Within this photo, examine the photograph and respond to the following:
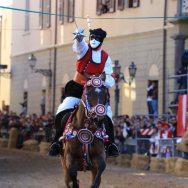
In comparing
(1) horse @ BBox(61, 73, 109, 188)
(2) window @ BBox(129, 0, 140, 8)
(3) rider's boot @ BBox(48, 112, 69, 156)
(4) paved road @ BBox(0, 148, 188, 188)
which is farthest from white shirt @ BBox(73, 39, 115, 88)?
(2) window @ BBox(129, 0, 140, 8)

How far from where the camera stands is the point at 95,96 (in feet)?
41.6

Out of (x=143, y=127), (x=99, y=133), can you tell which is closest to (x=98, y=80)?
(x=99, y=133)

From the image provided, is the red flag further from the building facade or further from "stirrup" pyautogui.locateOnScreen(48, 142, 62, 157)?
"stirrup" pyautogui.locateOnScreen(48, 142, 62, 157)

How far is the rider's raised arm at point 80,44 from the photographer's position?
13266 mm

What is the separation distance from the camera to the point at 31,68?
4553cm

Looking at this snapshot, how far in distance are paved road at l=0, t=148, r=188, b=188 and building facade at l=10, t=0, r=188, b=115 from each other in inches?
188

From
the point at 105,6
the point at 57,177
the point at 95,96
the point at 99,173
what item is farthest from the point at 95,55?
the point at 105,6

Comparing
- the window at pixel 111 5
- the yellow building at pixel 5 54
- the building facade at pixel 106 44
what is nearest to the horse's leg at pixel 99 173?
the building facade at pixel 106 44

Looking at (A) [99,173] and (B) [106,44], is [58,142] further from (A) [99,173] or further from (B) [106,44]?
(B) [106,44]

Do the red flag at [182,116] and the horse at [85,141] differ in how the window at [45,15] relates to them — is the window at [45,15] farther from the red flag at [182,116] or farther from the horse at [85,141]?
the horse at [85,141]

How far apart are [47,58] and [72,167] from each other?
32404 millimetres

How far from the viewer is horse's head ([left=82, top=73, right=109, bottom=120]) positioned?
491 inches

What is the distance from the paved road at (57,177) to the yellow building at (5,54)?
26205 mm

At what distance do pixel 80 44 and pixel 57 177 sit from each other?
7.79 metres
